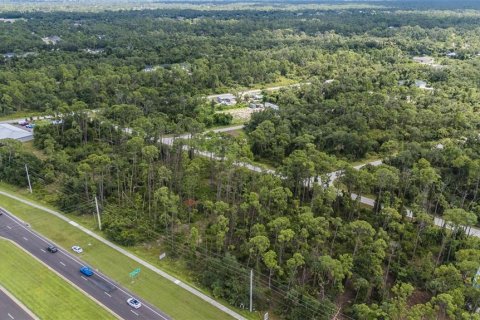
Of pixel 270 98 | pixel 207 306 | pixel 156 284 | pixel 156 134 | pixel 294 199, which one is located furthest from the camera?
pixel 270 98

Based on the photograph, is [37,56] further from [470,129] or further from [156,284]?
[470,129]

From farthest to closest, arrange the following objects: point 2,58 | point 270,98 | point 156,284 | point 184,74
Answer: point 2,58, point 184,74, point 270,98, point 156,284

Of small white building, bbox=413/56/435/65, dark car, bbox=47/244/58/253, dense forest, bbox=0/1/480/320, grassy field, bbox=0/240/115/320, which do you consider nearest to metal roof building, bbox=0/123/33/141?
dense forest, bbox=0/1/480/320

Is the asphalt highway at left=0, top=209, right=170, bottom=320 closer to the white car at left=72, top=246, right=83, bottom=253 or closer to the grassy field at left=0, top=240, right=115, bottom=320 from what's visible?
the white car at left=72, top=246, right=83, bottom=253

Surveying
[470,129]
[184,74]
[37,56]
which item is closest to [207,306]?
[470,129]

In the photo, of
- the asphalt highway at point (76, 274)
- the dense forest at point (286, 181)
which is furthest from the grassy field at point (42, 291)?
the dense forest at point (286, 181)
